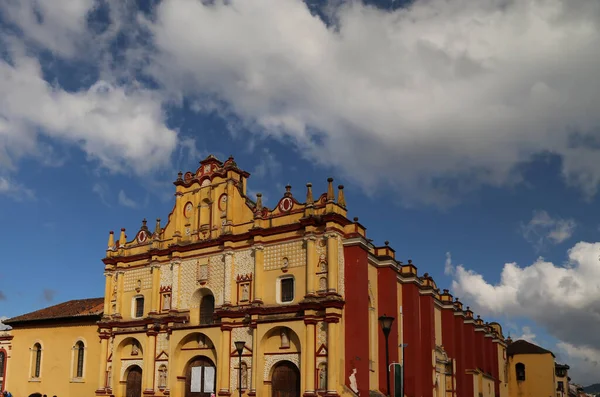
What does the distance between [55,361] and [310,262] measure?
71.0 feet

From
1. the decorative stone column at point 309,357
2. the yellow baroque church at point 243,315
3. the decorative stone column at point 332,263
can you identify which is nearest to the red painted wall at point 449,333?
the yellow baroque church at point 243,315

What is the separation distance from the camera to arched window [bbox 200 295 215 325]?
33969 mm

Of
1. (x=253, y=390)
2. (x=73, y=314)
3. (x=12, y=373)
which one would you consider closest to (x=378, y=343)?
(x=253, y=390)

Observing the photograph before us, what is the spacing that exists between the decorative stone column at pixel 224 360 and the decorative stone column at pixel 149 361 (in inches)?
202

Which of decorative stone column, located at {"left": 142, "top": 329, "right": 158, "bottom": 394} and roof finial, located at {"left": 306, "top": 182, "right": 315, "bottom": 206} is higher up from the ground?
roof finial, located at {"left": 306, "top": 182, "right": 315, "bottom": 206}

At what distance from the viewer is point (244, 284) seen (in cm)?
3219

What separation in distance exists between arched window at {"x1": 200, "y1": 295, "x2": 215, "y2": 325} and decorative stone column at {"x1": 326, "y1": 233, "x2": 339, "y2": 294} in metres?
8.11

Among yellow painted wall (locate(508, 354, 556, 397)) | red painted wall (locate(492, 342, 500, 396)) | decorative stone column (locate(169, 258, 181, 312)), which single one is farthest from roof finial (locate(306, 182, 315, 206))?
yellow painted wall (locate(508, 354, 556, 397))

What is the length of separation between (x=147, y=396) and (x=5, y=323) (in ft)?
53.4

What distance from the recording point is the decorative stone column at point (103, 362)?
3688cm

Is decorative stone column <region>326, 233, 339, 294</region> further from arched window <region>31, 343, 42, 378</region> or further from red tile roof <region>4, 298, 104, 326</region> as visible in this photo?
arched window <region>31, 343, 42, 378</region>

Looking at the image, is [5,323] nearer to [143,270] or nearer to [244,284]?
[143,270]

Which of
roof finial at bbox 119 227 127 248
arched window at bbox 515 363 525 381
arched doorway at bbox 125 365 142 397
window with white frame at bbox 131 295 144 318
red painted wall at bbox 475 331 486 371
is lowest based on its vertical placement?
arched doorway at bbox 125 365 142 397

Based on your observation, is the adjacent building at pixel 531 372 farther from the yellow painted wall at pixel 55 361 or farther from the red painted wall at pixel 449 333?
the yellow painted wall at pixel 55 361
